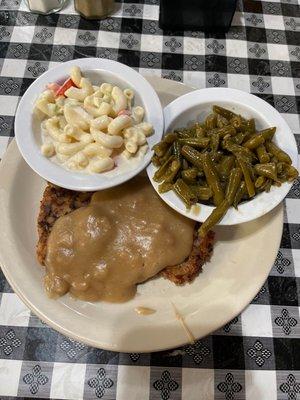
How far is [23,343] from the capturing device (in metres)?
1.60

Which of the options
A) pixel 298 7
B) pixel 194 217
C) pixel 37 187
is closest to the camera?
pixel 194 217

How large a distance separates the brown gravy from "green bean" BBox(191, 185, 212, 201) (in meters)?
0.12

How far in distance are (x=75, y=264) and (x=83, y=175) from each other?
0.33 meters

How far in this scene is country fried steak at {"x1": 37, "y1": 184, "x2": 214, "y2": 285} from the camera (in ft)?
5.09

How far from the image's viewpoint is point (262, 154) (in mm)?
1478

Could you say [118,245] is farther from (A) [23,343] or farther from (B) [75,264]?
(A) [23,343]

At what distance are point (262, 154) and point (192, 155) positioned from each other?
252mm

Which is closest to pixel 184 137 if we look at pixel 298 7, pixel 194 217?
pixel 194 217

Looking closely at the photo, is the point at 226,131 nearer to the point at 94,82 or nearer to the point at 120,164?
the point at 120,164

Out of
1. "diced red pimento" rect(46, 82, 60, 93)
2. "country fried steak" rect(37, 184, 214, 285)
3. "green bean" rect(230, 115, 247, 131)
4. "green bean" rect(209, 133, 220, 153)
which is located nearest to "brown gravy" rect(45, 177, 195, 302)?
"country fried steak" rect(37, 184, 214, 285)

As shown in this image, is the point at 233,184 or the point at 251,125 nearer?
the point at 233,184

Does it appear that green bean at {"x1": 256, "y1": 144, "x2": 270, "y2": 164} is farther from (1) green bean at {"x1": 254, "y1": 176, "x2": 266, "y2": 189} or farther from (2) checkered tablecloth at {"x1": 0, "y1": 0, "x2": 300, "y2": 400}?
(2) checkered tablecloth at {"x1": 0, "y1": 0, "x2": 300, "y2": 400}

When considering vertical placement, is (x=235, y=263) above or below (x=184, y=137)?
below

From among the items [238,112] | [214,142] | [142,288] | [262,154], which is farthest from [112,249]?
[238,112]
